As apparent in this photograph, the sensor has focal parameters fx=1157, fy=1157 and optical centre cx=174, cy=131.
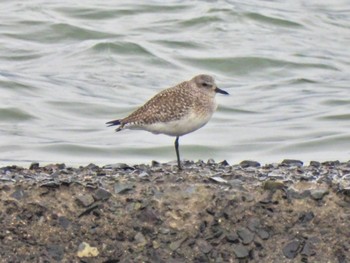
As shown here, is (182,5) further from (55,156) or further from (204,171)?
(204,171)

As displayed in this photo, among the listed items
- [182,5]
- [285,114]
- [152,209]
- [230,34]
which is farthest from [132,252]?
[182,5]

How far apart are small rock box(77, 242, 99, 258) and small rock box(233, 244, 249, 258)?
0.81m

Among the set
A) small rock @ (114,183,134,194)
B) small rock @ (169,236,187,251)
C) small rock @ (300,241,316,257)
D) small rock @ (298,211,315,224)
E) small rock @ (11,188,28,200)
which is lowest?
small rock @ (169,236,187,251)

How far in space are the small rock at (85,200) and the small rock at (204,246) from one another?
695 mm

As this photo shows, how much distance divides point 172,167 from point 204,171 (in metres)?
0.32

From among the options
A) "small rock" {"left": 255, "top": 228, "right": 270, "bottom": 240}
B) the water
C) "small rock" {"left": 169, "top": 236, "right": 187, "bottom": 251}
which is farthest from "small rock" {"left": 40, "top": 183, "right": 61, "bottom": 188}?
the water

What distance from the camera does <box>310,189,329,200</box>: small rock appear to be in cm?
707

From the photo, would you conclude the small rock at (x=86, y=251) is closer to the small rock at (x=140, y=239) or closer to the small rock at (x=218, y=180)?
the small rock at (x=140, y=239)

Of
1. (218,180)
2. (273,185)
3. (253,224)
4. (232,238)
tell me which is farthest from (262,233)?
(218,180)

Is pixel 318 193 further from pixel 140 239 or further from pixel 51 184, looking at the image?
pixel 51 184

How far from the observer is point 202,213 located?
274 inches

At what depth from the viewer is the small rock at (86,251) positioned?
6.71 meters

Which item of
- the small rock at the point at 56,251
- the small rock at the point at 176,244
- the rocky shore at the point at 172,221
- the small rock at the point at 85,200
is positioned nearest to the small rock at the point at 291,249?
the rocky shore at the point at 172,221

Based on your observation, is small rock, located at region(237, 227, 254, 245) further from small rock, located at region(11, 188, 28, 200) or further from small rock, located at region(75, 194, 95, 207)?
small rock, located at region(11, 188, 28, 200)
